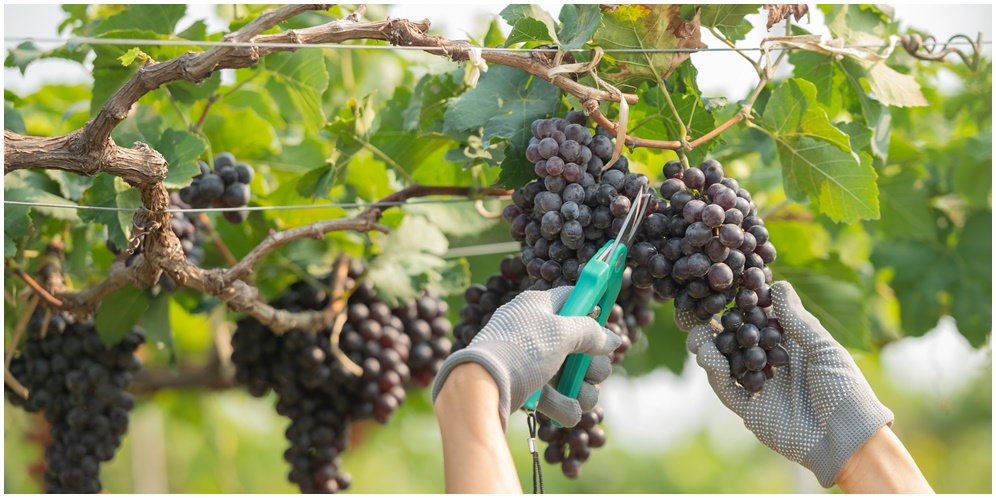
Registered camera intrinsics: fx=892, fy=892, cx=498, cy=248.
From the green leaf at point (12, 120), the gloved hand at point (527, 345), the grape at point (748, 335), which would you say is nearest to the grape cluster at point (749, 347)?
the grape at point (748, 335)

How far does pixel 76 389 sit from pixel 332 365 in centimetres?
54

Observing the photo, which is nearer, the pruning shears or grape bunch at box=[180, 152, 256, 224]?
the pruning shears

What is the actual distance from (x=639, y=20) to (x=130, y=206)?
882mm

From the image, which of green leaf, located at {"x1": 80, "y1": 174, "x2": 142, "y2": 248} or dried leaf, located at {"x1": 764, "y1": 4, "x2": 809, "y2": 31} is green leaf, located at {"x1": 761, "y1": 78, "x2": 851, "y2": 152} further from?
green leaf, located at {"x1": 80, "y1": 174, "x2": 142, "y2": 248}

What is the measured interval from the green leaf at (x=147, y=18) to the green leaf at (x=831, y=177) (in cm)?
115

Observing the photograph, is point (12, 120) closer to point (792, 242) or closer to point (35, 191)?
point (35, 191)

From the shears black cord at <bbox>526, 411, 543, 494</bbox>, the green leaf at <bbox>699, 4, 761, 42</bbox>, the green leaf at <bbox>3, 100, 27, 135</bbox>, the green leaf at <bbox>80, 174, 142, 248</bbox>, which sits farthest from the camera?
the green leaf at <bbox>3, 100, 27, 135</bbox>

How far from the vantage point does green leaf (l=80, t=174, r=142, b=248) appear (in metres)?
1.48

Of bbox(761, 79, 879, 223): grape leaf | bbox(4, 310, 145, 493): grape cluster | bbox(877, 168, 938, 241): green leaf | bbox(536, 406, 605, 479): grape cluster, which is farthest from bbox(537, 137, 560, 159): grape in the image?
bbox(877, 168, 938, 241): green leaf

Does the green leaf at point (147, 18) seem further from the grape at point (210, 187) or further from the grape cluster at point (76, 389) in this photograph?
the grape cluster at point (76, 389)

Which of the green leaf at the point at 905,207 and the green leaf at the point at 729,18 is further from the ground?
the green leaf at the point at 729,18

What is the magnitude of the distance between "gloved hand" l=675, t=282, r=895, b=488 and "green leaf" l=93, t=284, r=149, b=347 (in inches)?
44.9

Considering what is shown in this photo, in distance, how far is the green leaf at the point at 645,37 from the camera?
1.31 m

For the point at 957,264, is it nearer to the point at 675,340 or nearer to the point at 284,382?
the point at 675,340
